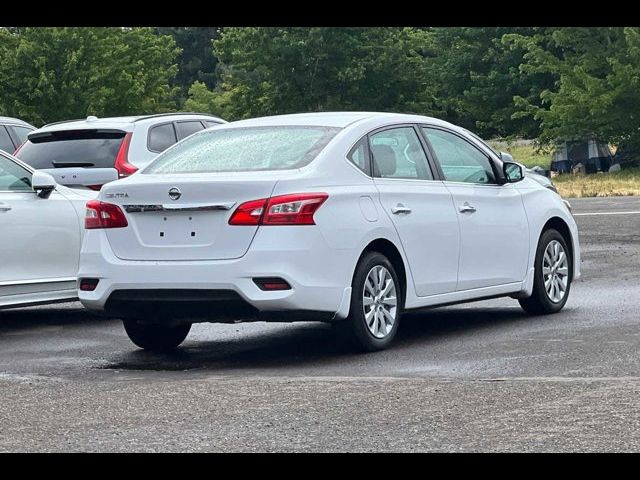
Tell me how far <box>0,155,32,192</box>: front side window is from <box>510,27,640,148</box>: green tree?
33373 millimetres

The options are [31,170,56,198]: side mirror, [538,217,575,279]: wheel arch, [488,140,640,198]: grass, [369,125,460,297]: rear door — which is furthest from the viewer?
[488,140,640,198]: grass

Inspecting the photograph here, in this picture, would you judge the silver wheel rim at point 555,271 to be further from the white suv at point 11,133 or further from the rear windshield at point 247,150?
the white suv at point 11,133

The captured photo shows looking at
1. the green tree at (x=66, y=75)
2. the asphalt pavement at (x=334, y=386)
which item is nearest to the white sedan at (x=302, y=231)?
the asphalt pavement at (x=334, y=386)

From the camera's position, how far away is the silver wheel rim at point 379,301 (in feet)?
32.2

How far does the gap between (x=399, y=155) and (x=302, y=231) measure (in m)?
1.52

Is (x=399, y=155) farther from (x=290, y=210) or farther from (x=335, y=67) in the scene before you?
(x=335, y=67)

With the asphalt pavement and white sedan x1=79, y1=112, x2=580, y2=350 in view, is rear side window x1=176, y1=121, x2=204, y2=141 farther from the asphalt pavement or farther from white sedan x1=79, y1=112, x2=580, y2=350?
white sedan x1=79, y1=112, x2=580, y2=350

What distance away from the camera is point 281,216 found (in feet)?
30.6

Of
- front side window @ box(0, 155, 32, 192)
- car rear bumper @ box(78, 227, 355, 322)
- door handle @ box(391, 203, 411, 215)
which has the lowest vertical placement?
car rear bumper @ box(78, 227, 355, 322)

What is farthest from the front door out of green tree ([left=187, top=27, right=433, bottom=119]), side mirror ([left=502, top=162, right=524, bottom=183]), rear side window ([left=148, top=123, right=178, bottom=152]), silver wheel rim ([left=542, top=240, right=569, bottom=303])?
green tree ([left=187, top=27, right=433, bottom=119])

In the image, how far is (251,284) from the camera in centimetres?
928

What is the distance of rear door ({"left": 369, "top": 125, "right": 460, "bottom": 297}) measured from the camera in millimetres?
10195
